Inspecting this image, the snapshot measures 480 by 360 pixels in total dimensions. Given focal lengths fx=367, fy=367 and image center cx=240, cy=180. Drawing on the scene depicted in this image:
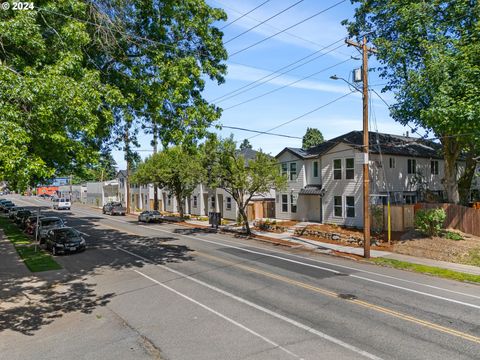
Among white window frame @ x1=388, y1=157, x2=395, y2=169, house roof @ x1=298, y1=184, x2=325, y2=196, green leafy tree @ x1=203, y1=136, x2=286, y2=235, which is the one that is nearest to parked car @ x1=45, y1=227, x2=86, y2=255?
green leafy tree @ x1=203, y1=136, x2=286, y2=235

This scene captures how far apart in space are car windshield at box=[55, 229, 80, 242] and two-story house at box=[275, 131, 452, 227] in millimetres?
17041

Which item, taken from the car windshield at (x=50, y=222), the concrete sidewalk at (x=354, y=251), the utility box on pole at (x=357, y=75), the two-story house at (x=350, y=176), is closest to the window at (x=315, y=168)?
the two-story house at (x=350, y=176)

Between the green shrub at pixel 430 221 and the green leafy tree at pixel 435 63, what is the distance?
400 cm

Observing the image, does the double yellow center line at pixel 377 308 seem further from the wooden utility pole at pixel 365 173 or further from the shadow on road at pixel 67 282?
the wooden utility pole at pixel 365 173

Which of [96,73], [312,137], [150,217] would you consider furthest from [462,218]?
[312,137]

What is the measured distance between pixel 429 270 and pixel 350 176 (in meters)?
13.6

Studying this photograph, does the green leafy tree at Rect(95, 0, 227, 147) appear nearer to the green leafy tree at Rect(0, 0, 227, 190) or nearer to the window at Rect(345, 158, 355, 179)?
the green leafy tree at Rect(0, 0, 227, 190)

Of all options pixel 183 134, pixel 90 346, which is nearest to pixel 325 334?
pixel 90 346

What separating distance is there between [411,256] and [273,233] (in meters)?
11.6

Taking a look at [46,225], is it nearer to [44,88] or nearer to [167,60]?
[167,60]

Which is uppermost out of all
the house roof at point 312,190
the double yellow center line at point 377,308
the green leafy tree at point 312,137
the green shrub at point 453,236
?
the green leafy tree at point 312,137

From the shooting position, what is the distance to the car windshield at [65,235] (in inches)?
815

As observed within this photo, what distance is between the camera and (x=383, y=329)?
359 inches

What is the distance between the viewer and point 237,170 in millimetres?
27562
